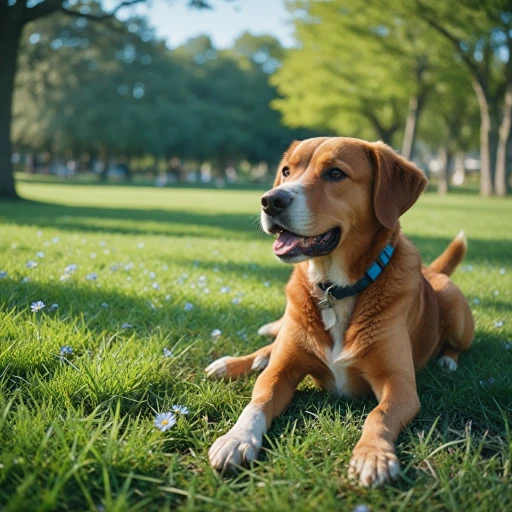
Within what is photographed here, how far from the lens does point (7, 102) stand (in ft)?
57.5

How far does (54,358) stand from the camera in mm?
3162

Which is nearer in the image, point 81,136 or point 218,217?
point 218,217

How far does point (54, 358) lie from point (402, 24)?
3188 cm

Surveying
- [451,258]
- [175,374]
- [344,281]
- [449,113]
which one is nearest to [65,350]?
[175,374]

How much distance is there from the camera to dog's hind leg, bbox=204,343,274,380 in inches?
136

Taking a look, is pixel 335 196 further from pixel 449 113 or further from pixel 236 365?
pixel 449 113

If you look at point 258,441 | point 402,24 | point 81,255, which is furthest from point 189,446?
point 402,24

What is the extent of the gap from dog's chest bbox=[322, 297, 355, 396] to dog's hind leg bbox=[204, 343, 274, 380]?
2.05 feet

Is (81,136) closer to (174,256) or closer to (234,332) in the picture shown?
(174,256)

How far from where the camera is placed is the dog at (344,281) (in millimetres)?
3049

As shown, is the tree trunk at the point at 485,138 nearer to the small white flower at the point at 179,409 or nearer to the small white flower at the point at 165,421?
→ the small white flower at the point at 179,409

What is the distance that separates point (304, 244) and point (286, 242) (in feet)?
0.40

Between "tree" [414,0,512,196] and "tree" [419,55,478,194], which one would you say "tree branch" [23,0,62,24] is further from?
"tree" [419,55,478,194]

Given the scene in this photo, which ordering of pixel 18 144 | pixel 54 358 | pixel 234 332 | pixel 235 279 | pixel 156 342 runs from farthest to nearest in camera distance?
pixel 18 144 → pixel 235 279 → pixel 234 332 → pixel 156 342 → pixel 54 358
